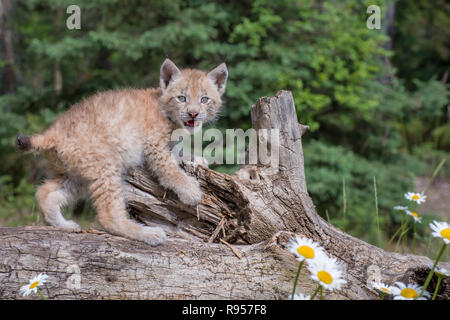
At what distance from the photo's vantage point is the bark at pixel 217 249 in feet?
8.75

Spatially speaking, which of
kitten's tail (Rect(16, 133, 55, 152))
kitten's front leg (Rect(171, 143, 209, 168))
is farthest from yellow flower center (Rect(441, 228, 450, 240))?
kitten's tail (Rect(16, 133, 55, 152))

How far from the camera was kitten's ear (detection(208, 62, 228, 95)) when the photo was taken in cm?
404

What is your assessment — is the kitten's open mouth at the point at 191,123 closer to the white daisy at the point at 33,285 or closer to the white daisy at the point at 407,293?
the white daisy at the point at 33,285

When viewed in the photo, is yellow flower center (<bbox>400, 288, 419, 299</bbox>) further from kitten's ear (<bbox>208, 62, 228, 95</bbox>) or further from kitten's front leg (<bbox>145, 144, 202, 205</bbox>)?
kitten's ear (<bbox>208, 62, 228, 95</bbox>)

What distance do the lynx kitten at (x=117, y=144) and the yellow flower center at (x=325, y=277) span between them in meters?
1.49

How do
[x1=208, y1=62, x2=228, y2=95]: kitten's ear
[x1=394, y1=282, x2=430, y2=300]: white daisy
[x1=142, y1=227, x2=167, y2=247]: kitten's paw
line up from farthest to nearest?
[x1=208, y1=62, x2=228, y2=95]: kitten's ear < [x1=142, y1=227, x2=167, y2=247]: kitten's paw < [x1=394, y1=282, x2=430, y2=300]: white daisy

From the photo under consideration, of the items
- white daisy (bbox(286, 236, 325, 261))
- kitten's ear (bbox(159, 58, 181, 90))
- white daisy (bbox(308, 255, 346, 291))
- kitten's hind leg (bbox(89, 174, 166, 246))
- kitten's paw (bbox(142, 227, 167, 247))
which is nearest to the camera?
white daisy (bbox(308, 255, 346, 291))

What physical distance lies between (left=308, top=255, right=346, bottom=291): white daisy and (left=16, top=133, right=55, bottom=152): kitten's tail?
2514 mm

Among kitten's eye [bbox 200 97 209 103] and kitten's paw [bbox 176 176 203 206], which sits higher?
kitten's eye [bbox 200 97 209 103]

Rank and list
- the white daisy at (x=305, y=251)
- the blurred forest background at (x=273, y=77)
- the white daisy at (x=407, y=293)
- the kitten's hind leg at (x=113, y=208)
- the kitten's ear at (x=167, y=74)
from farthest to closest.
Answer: the blurred forest background at (x=273, y=77), the kitten's ear at (x=167, y=74), the kitten's hind leg at (x=113, y=208), the white daisy at (x=407, y=293), the white daisy at (x=305, y=251)

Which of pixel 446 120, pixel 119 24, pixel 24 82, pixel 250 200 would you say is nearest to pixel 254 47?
pixel 119 24

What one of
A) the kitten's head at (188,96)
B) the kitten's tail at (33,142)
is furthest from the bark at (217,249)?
the kitten's tail at (33,142)

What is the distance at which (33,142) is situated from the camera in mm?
3420

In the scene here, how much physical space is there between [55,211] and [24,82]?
261 inches
